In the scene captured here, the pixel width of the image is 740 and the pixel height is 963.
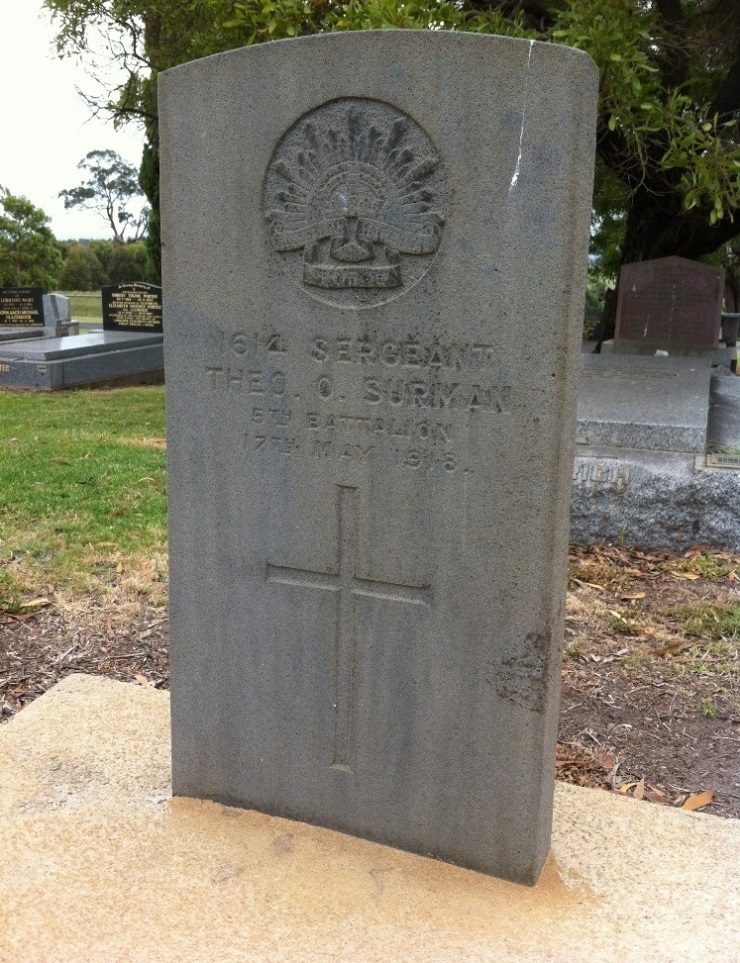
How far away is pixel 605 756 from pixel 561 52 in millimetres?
2498

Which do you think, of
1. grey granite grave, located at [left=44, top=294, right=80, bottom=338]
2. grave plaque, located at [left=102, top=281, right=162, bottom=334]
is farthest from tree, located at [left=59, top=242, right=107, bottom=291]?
grave plaque, located at [left=102, top=281, right=162, bottom=334]

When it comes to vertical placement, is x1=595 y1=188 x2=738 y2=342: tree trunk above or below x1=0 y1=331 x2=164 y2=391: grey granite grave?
above

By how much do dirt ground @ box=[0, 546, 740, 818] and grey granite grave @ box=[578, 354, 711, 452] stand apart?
3.01 feet

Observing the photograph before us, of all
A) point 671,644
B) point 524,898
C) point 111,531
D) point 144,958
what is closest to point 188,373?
point 144,958

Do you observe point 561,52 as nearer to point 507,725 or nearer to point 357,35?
point 357,35

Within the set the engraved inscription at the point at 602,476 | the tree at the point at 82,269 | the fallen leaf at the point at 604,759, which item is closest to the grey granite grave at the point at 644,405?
the engraved inscription at the point at 602,476

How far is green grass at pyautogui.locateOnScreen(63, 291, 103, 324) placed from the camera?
36.6 meters

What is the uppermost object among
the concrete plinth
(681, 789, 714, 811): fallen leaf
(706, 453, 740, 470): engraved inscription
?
(706, 453, 740, 470): engraved inscription

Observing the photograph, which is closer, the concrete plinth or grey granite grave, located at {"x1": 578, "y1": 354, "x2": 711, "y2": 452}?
the concrete plinth

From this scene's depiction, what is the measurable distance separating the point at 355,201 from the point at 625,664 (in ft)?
8.91

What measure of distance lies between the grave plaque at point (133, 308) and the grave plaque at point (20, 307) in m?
1.47

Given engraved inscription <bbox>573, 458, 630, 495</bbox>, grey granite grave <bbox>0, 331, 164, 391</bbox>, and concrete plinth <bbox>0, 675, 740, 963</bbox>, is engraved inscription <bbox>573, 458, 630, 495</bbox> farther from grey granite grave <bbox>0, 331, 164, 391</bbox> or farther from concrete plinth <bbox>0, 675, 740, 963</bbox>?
grey granite grave <bbox>0, 331, 164, 391</bbox>

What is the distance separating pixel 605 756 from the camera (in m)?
3.39

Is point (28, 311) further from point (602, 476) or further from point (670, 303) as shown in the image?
point (602, 476)
